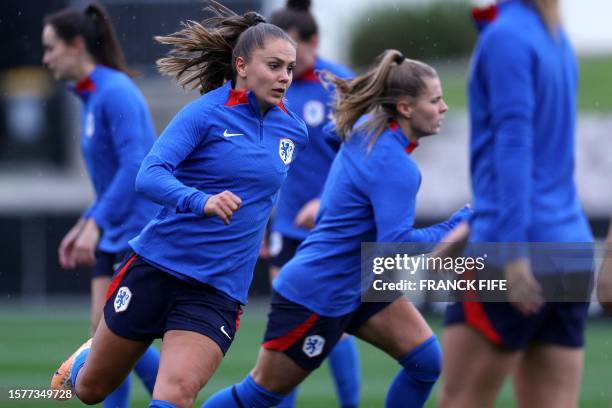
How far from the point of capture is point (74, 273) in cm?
1495

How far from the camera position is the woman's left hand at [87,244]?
21.2 ft

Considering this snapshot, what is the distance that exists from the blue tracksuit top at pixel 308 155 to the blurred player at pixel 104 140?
2.91ft

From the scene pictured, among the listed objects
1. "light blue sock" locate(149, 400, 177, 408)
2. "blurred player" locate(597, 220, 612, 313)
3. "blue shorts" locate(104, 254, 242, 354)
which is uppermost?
"blurred player" locate(597, 220, 612, 313)

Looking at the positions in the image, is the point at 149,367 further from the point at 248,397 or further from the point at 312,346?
the point at 312,346

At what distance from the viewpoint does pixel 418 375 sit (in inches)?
215

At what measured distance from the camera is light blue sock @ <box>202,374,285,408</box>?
520 cm

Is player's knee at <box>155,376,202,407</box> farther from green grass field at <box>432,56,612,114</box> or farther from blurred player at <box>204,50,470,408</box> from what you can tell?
green grass field at <box>432,56,612,114</box>

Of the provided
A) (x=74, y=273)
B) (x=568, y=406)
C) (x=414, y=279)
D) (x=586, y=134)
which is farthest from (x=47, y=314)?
(x=568, y=406)

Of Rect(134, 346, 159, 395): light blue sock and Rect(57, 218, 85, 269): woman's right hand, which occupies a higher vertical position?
Rect(57, 218, 85, 269): woman's right hand

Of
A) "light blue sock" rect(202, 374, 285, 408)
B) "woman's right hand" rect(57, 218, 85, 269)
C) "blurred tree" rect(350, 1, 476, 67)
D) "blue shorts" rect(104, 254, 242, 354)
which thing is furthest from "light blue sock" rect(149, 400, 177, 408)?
"blurred tree" rect(350, 1, 476, 67)

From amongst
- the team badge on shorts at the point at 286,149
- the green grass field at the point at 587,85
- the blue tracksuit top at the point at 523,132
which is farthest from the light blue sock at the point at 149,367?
the green grass field at the point at 587,85

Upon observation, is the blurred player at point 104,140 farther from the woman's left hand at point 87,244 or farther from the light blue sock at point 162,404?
the light blue sock at point 162,404

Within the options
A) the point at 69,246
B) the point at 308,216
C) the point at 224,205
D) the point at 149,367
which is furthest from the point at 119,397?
the point at 224,205

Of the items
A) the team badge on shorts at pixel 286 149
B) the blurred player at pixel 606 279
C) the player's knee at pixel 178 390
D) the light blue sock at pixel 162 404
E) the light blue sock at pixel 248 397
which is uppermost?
the team badge on shorts at pixel 286 149
